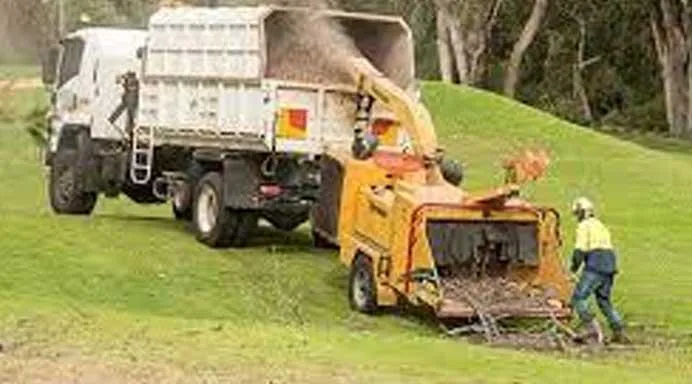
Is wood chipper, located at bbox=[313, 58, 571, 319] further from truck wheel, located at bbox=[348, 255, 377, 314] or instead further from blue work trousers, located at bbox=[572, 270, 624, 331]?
blue work trousers, located at bbox=[572, 270, 624, 331]

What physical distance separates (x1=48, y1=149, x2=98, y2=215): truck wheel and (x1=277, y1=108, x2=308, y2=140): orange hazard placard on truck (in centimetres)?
577

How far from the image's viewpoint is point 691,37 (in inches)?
2420

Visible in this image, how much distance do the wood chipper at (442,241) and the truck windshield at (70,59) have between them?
748 centimetres

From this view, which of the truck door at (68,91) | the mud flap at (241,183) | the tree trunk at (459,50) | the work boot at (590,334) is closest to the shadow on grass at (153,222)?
the truck door at (68,91)

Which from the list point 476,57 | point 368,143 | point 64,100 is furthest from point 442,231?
point 476,57

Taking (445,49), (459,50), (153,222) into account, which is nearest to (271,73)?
(153,222)

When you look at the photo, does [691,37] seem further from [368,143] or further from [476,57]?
[368,143]

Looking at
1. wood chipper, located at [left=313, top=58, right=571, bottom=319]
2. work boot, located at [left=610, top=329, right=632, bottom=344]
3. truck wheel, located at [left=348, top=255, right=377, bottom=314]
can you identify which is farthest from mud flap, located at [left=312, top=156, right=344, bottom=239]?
work boot, located at [left=610, top=329, right=632, bottom=344]

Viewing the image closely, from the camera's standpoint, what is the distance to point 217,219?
69.4ft

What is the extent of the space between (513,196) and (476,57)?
43.5 m

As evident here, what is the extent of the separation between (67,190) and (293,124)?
6.26 metres

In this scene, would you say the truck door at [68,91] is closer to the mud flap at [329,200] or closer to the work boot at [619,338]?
the mud flap at [329,200]

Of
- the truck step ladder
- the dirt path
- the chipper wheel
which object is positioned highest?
the dirt path

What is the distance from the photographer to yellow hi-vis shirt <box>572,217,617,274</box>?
1684cm
